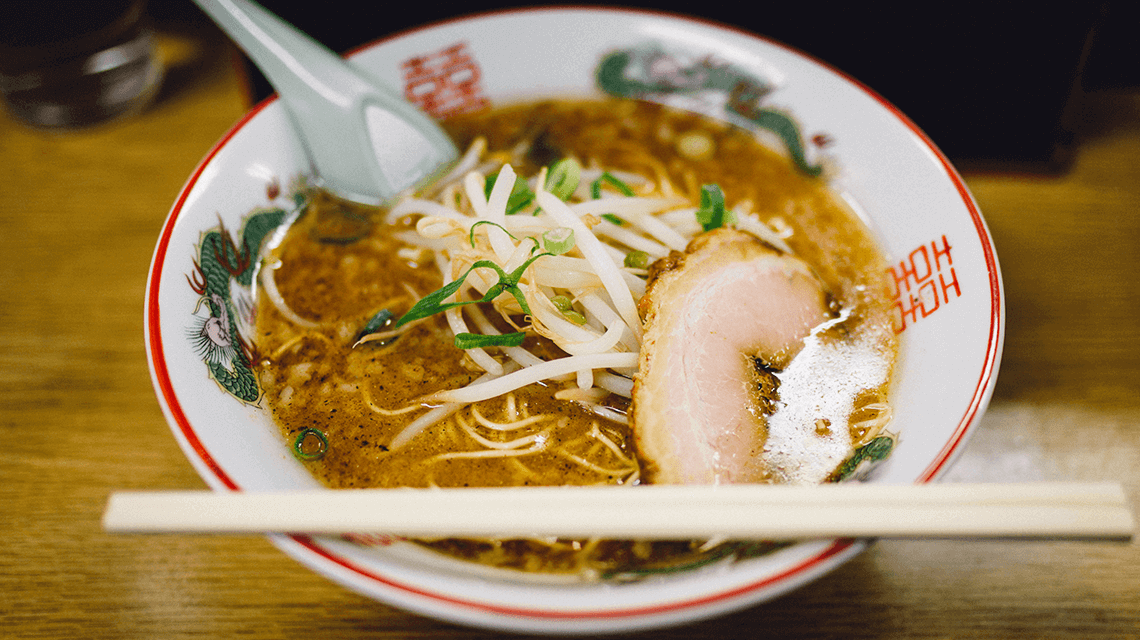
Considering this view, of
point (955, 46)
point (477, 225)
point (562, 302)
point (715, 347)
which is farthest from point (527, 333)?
point (955, 46)

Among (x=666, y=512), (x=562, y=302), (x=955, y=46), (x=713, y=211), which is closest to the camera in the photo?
(x=666, y=512)

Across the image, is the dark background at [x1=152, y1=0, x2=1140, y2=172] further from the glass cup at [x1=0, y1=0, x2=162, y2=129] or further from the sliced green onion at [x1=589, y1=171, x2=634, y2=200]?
the sliced green onion at [x1=589, y1=171, x2=634, y2=200]

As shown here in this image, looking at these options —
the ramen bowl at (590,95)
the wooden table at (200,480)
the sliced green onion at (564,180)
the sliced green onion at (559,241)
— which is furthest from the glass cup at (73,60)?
the sliced green onion at (559,241)

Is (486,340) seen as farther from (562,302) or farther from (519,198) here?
(519,198)

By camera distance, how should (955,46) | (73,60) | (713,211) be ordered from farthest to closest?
(73,60), (955,46), (713,211)

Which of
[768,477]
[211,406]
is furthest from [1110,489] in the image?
[211,406]

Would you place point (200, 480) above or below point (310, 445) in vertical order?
below

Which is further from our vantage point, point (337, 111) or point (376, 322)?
point (337, 111)

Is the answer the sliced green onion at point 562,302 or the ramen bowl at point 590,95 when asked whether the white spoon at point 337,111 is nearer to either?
the ramen bowl at point 590,95
